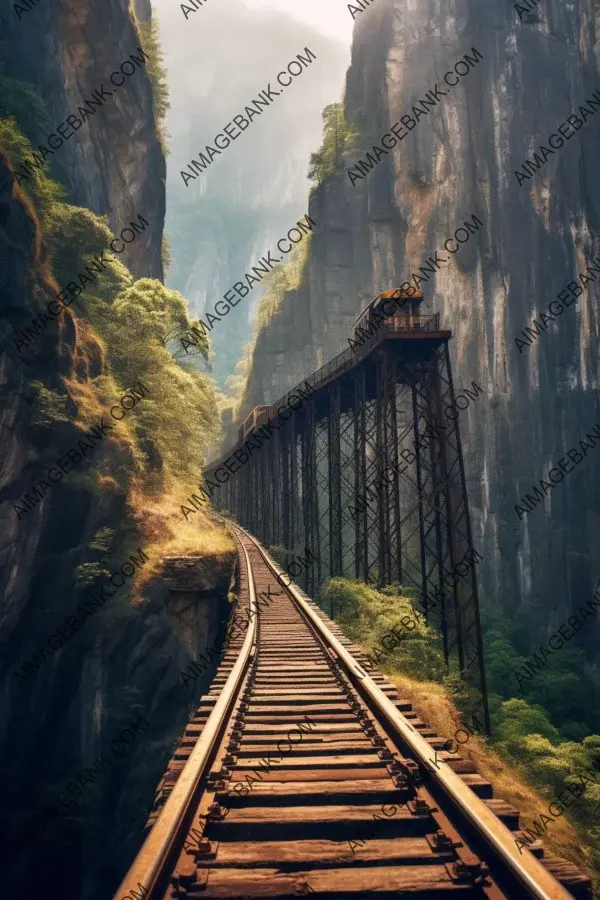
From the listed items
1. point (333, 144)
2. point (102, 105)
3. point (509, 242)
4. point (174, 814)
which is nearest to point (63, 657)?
point (174, 814)

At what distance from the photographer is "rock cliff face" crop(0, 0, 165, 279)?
878 inches

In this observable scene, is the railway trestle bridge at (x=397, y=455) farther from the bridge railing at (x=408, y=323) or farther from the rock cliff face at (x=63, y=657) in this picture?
the rock cliff face at (x=63, y=657)

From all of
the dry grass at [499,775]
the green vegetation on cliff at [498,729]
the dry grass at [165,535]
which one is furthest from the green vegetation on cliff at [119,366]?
the dry grass at [499,775]

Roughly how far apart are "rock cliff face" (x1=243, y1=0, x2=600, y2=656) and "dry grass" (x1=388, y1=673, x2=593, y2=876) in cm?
1862

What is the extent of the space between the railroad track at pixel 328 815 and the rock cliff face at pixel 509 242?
24530 mm

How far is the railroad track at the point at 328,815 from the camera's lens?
2.60 metres

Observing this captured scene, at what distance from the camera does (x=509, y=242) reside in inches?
1203

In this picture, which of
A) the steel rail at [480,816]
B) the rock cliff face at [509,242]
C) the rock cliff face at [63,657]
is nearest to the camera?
the steel rail at [480,816]

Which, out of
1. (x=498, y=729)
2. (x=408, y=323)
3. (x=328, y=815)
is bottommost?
(x=498, y=729)

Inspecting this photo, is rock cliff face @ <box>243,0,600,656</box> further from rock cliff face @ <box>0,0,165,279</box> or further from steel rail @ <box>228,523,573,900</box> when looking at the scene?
steel rail @ <box>228,523,573,900</box>

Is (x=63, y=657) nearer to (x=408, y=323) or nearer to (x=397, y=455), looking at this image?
(x=397, y=455)

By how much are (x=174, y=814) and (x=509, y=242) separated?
3319 centimetres

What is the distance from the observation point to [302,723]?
16.4 ft

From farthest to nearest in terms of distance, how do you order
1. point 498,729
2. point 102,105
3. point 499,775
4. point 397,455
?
point 102,105 → point 397,455 → point 498,729 → point 499,775
